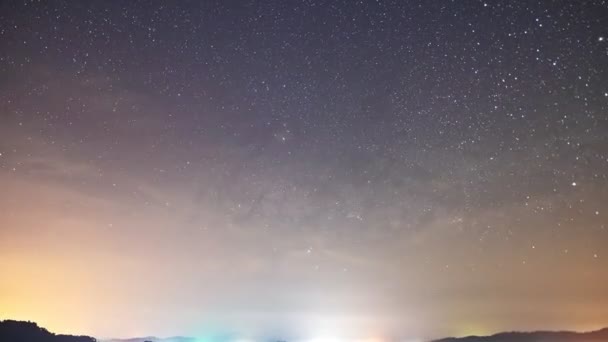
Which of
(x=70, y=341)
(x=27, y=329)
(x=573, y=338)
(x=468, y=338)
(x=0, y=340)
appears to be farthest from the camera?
(x=468, y=338)

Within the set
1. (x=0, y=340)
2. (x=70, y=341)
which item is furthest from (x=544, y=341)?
(x=0, y=340)

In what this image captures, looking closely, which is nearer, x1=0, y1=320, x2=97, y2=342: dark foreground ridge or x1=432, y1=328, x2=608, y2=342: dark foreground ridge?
x1=0, y1=320, x2=97, y2=342: dark foreground ridge

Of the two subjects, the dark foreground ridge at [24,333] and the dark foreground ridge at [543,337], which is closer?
the dark foreground ridge at [24,333]

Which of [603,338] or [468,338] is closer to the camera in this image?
[603,338]

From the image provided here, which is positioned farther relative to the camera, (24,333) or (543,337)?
(543,337)

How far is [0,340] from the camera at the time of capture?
62594mm

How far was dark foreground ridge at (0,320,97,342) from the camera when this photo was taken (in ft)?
214

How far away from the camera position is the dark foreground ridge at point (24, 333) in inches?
2564

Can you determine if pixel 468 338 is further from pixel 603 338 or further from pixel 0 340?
pixel 0 340

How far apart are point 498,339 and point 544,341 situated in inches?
714

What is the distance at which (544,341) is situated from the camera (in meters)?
169

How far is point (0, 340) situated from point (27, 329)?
6.51m

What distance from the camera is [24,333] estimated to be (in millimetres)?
67562

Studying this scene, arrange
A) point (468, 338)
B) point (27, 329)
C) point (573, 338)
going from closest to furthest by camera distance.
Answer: point (27, 329) < point (573, 338) < point (468, 338)
